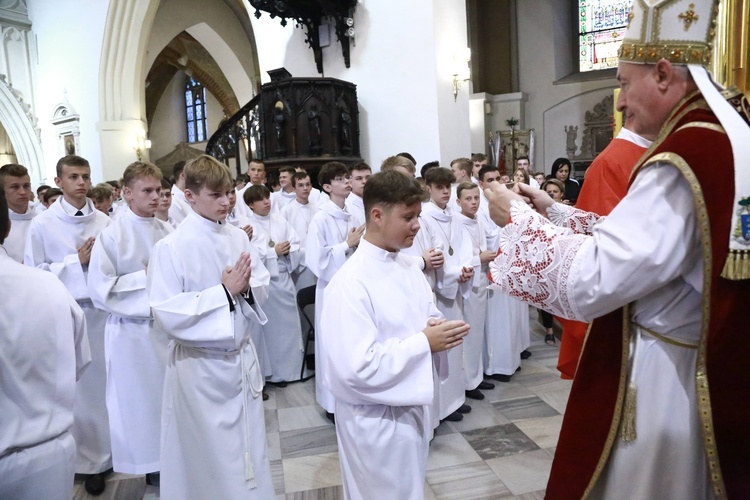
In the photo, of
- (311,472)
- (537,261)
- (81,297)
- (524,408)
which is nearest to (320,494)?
(311,472)

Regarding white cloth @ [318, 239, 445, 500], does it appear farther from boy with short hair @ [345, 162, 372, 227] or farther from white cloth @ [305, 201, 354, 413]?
boy with short hair @ [345, 162, 372, 227]

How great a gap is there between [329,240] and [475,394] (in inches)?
71.5

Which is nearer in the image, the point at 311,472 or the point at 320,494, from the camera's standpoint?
the point at 320,494

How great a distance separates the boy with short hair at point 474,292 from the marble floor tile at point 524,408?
0.24 m

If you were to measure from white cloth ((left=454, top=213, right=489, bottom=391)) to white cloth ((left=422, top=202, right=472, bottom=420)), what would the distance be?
0.13 meters

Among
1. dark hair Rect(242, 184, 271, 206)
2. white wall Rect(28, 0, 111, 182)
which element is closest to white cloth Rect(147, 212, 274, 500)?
dark hair Rect(242, 184, 271, 206)

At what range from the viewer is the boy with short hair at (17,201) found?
14.2 ft

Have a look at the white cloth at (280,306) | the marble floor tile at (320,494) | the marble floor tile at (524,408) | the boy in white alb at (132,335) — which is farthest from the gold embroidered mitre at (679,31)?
the white cloth at (280,306)

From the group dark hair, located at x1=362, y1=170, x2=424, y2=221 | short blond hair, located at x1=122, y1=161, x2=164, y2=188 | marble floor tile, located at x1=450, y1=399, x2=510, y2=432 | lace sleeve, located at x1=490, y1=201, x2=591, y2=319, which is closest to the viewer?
lace sleeve, located at x1=490, y1=201, x2=591, y2=319

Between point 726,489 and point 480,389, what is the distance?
3.65m

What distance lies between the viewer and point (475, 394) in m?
4.80

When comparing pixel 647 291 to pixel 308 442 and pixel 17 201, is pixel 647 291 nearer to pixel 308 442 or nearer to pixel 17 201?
pixel 308 442

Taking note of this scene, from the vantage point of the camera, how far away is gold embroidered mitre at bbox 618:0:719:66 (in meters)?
1.48

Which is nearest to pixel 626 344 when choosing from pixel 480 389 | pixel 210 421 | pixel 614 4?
pixel 210 421
